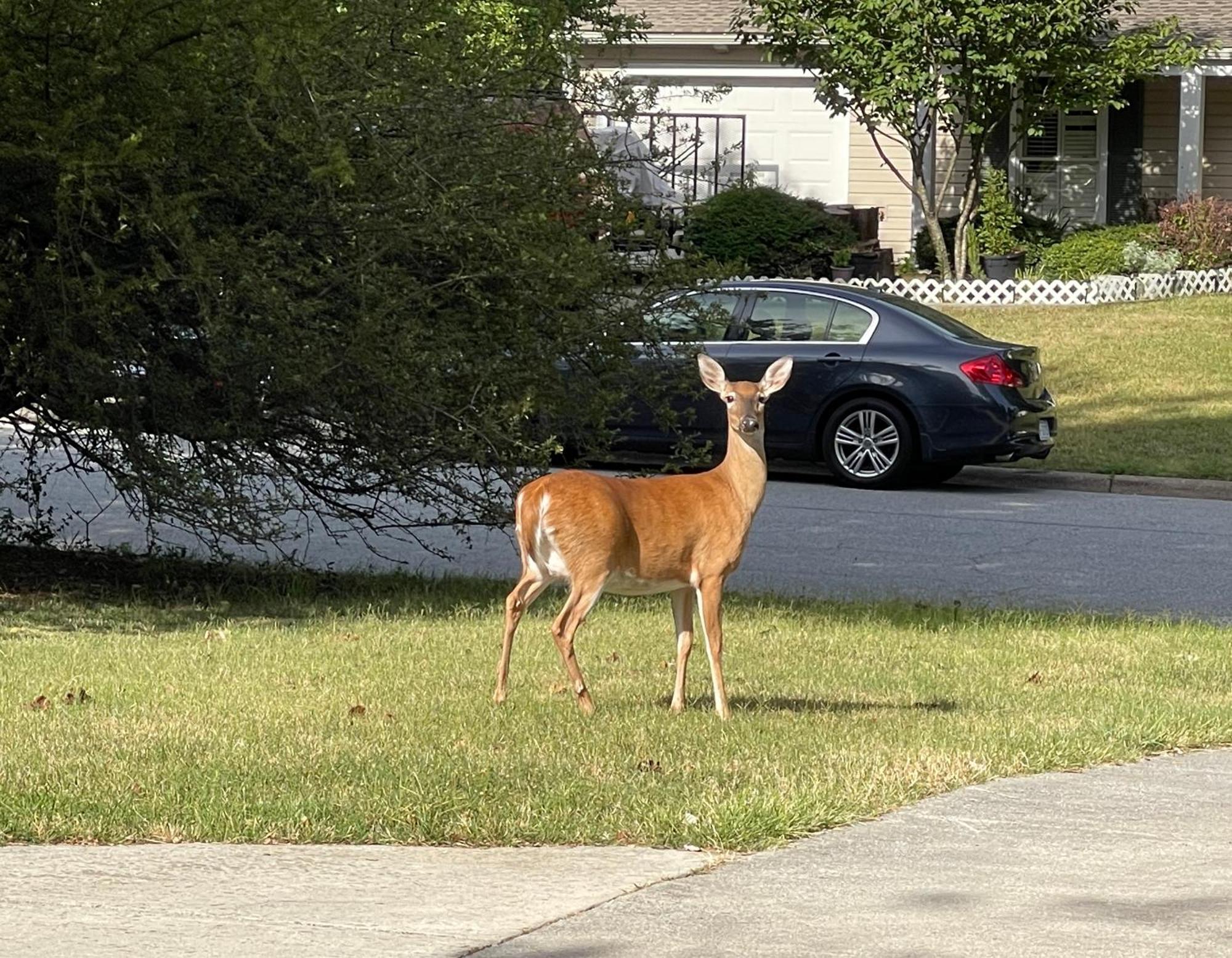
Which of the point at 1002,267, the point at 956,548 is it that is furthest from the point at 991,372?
the point at 1002,267

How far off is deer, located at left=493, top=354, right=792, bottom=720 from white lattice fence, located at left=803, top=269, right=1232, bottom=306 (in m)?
19.4

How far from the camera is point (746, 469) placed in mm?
8328

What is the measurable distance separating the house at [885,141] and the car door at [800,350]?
584 inches

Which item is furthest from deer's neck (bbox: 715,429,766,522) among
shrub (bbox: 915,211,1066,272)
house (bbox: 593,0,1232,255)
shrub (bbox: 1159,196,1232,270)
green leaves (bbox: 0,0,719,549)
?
house (bbox: 593,0,1232,255)

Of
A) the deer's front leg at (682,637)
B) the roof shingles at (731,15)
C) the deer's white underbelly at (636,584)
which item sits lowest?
the deer's front leg at (682,637)

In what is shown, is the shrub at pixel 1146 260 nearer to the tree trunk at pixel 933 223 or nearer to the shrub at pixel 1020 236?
the shrub at pixel 1020 236

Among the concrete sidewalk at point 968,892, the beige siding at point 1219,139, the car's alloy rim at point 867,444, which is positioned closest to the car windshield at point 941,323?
the car's alloy rim at point 867,444

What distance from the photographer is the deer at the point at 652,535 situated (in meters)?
7.86

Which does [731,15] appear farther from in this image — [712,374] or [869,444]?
[712,374]

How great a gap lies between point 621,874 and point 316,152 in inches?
229

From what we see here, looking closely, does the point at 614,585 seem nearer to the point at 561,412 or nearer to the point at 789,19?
the point at 561,412

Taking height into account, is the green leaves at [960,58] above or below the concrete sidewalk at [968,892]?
above

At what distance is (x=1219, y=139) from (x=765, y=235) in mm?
9268

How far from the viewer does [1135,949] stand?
5.29 m
